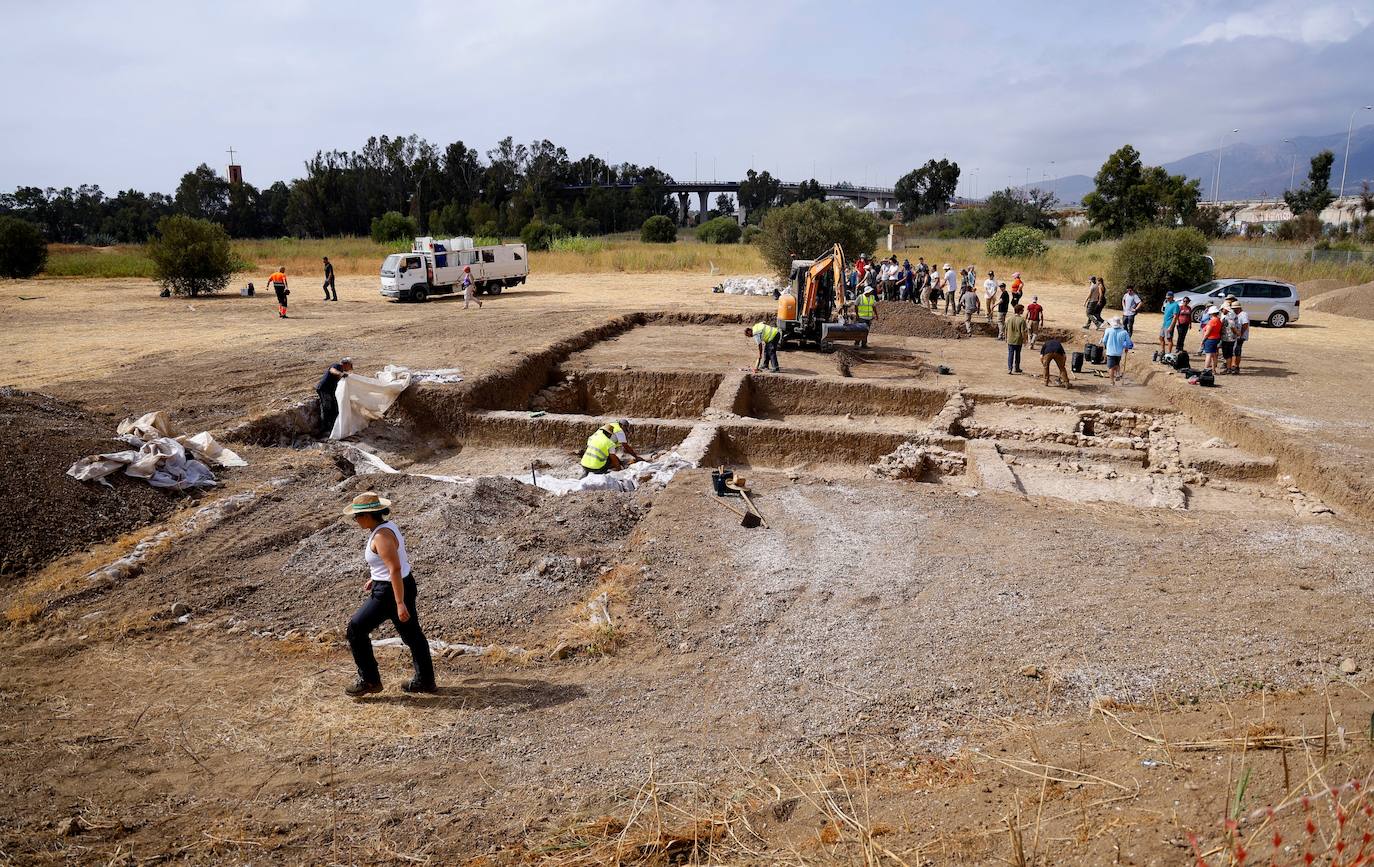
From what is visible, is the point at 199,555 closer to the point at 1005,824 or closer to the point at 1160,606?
the point at 1005,824

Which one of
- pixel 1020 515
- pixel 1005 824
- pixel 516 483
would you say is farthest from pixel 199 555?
pixel 1020 515

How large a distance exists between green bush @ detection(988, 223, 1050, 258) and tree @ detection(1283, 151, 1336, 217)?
27.2 meters

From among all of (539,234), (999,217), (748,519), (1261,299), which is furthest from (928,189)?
(748,519)

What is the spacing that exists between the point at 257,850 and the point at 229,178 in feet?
267

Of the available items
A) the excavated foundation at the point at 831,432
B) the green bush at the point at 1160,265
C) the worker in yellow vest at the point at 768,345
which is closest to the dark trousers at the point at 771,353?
the worker in yellow vest at the point at 768,345

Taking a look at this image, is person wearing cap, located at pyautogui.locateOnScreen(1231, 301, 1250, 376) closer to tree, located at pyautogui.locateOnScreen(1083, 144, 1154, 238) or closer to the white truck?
the white truck

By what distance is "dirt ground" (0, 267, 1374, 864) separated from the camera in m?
4.14

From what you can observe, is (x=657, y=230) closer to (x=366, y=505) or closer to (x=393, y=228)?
(x=393, y=228)

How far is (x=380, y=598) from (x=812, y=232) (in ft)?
94.3

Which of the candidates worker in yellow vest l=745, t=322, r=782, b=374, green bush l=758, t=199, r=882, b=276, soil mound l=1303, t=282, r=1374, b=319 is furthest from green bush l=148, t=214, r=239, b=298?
soil mound l=1303, t=282, r=1374, b=319

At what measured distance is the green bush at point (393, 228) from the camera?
5850 cm

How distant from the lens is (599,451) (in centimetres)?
1062

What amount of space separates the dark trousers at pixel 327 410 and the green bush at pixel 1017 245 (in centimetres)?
3380

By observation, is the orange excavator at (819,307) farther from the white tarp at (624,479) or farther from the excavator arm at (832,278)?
the white tarp at (624,479)
